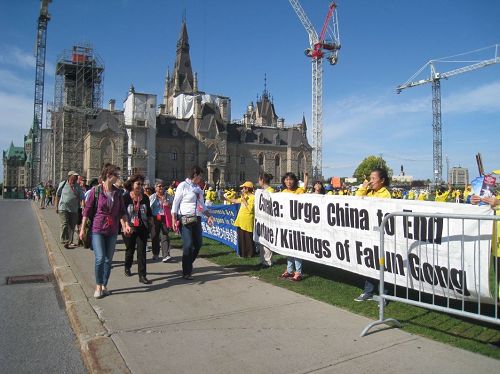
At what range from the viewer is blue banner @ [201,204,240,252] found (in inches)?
405

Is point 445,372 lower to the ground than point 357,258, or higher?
lower

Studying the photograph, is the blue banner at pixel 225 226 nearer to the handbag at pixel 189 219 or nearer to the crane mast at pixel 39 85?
the handbag at pixel 189 219

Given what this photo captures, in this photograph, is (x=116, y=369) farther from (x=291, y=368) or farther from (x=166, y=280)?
(x=166, y=280)

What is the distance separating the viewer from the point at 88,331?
445 centimetres

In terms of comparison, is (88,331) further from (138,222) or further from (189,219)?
(189,219)

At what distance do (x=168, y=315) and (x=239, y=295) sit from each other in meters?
1.29

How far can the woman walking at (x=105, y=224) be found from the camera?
5973mm

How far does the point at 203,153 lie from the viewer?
82.9 metres

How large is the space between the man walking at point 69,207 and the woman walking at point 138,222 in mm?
4434

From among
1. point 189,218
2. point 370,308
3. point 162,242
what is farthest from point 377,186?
point 162,242

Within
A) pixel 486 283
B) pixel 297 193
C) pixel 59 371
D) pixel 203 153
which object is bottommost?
pixel 59 371

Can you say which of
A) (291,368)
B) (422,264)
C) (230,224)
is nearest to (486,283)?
(422,264)

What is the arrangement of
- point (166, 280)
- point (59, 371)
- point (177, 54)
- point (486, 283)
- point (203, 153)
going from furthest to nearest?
point (177, 54) < point (203, 153) < point (166, 280) < point (486, 283) < point (59, 371)

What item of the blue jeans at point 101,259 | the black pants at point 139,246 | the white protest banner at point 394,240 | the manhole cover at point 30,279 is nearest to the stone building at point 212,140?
the manhole cover at point 30,279
